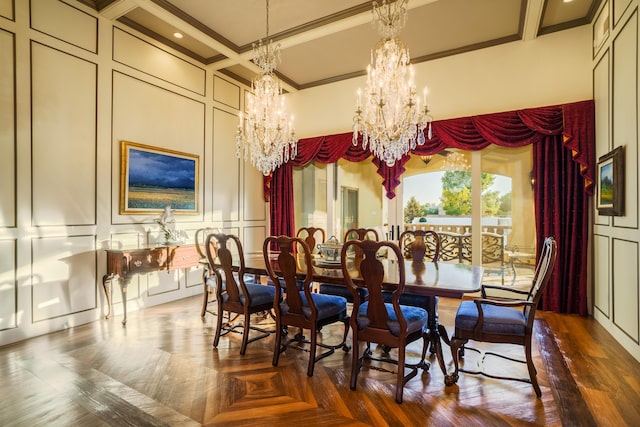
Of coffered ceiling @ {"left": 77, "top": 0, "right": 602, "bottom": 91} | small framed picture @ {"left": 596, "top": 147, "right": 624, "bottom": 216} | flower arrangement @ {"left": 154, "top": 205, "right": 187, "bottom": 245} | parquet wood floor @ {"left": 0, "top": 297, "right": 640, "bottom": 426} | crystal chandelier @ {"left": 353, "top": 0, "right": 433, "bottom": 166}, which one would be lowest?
parquet wood floor @ {"left": 0, "top": 297, "right": 640, "bottom": 426}

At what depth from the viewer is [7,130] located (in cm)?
309

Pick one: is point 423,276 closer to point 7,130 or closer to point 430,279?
point 430,279

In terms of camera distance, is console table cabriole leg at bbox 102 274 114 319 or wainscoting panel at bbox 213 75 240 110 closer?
console table cabriole leg at bbox 102 274 114 319

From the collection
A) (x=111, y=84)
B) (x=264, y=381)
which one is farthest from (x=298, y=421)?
(x=111, y=84)

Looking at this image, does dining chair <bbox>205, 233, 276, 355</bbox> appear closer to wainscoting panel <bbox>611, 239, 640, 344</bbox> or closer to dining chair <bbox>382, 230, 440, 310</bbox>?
dining chair <bbox>382, 230, 440, 310</bbox>

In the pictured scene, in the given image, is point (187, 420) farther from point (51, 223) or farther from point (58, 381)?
point (51, 223)

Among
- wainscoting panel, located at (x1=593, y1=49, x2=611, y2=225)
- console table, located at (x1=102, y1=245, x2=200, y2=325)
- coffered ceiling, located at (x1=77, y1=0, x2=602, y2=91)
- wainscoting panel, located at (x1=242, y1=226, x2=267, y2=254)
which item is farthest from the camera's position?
wainscoting panel, located at (x1=242, y1=226, x2=267, y2=254)

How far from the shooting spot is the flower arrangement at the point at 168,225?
431 centimetres

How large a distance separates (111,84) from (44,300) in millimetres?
2418

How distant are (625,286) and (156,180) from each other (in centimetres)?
516

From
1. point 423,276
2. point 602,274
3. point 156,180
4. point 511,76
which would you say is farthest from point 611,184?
point 156,180

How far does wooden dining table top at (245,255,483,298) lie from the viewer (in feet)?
7.33

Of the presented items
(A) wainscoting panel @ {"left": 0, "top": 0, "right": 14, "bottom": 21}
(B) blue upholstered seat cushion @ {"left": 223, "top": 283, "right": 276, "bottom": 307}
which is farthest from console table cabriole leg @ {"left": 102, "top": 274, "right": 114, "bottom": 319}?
(A) wainscoting panel @ {"left": 0, "top": 0, "right": 14, "bottom": 21}

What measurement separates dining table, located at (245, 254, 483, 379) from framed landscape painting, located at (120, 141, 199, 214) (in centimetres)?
190
